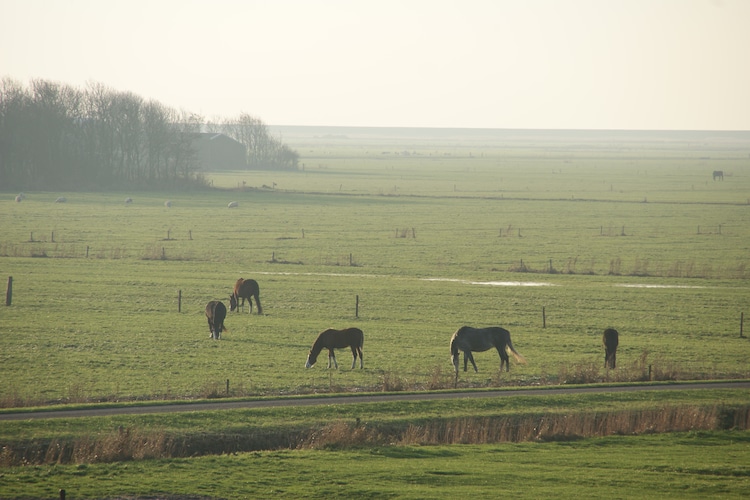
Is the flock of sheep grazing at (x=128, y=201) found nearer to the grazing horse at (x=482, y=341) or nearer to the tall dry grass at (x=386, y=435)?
the grazing horse at (x=482, y=341)

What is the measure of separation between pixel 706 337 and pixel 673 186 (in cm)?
11722

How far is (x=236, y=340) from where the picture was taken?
36.8 meters

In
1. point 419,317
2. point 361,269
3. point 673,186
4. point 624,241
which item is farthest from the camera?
point 673,186

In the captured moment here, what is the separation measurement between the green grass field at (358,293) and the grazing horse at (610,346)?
13.5 inches

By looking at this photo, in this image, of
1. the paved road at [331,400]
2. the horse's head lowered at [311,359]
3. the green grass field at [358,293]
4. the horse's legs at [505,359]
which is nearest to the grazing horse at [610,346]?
the green grass field at [358,293]

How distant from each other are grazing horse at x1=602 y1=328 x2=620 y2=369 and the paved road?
8.72 ft

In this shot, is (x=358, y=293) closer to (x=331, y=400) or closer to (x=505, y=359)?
(x=505, y=359)

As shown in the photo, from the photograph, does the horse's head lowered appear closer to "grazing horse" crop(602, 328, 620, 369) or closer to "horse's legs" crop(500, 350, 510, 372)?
"horse's legs" crop(500, 350, 510, 372)

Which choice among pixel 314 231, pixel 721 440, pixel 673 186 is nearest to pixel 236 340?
pixel 721 440

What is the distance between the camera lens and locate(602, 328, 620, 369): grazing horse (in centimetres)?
3231

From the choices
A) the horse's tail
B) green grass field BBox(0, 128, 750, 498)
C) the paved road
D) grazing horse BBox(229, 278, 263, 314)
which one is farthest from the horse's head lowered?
grazing horse BBox(229, 278, 263, 314)

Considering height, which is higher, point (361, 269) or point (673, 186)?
point (673, 186)

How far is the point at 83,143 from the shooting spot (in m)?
138

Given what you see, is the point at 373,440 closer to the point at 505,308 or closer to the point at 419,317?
the point at 419,317
